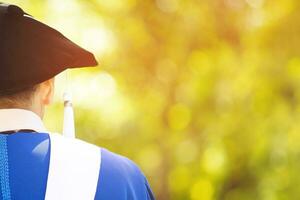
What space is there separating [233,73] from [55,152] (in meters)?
5.41

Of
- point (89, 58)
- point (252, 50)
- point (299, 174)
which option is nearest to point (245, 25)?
point (252, 50)

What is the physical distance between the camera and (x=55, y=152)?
2072mm

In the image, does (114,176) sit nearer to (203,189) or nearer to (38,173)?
(38,173)

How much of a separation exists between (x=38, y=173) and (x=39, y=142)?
0.08 metres

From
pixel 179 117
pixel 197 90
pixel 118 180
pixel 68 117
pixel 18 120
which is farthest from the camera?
pixel 179 117

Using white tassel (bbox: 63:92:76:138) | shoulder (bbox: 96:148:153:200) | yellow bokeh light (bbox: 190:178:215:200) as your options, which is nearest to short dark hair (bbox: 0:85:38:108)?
shoulder (bbox: 96:148:153:200)

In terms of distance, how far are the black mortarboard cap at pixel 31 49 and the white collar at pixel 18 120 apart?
0.33 ft

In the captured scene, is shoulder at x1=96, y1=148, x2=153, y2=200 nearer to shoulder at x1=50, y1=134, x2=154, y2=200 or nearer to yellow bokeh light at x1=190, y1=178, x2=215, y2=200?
Result: shoulder at x1=50, y1=134, x2=154, y2=200

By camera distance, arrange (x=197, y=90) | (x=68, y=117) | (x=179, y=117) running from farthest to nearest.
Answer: (x=179, y=117) → (x=197, y=90) → (x=68, y=117)

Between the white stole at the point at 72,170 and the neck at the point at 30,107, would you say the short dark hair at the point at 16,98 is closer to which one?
the neck at the point at 30,107

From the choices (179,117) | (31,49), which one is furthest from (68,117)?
(179,117)

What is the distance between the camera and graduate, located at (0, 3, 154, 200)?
202 centimetres

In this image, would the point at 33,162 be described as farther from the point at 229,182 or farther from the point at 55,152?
the point at 229,182

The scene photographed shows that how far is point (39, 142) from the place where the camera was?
2074mm
